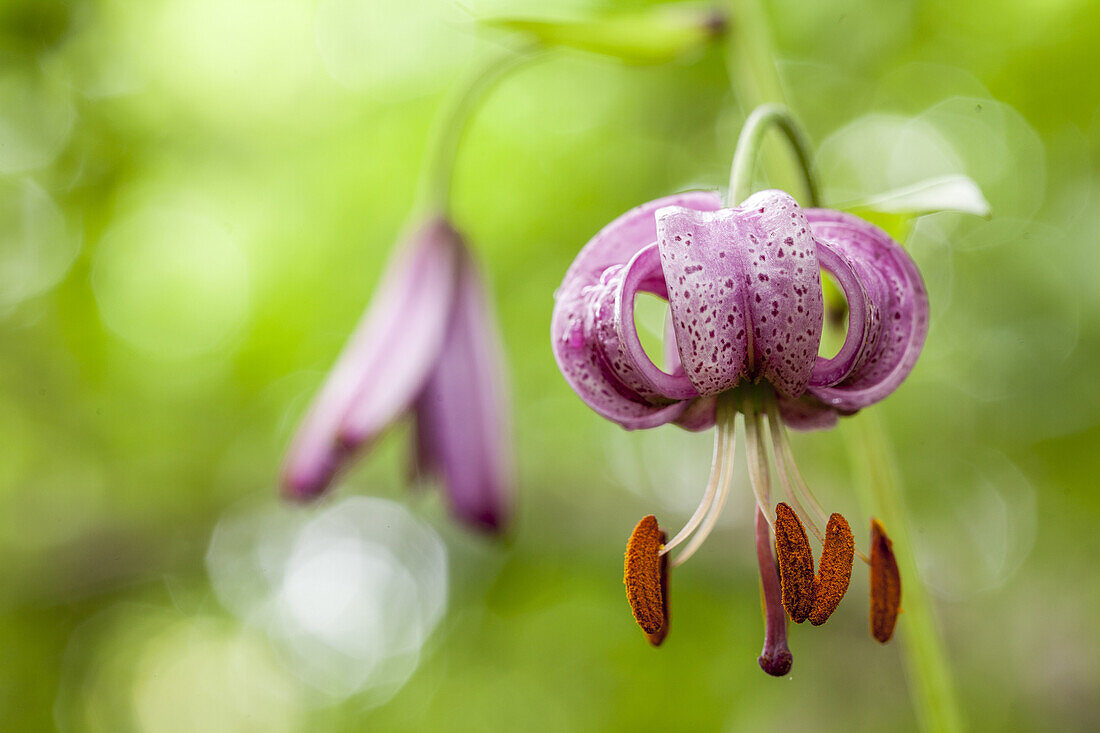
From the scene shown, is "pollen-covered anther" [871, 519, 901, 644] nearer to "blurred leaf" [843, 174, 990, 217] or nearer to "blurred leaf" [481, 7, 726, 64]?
"blurred leaf" [843, 174, 990, 217]

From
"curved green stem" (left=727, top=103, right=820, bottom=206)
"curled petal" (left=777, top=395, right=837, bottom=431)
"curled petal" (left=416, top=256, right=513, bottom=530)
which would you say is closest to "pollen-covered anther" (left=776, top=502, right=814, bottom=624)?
"curled petal" (left=777, top=395, right=837, bottom=431)

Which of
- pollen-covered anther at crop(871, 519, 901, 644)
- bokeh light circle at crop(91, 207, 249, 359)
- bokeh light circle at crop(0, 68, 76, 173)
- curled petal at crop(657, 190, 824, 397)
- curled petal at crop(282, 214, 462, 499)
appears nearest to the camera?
curled petal at crop(657, 190, 824, 397)

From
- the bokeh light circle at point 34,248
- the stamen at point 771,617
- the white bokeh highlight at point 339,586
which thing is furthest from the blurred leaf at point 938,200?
the white bokeh highlight at point 339,586

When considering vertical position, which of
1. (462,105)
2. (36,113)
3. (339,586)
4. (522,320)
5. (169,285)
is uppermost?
(36,113)

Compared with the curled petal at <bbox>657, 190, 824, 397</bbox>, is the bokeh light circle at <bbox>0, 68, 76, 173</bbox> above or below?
above

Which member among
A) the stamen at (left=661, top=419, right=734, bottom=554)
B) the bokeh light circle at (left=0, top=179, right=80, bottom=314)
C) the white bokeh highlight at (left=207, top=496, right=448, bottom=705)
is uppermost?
the bokeh light circle at (left=0, top=179, right=80, bottom=314)

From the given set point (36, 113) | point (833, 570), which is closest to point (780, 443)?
point (833, 570)

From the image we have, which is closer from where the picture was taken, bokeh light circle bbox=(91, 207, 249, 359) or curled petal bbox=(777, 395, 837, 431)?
curled petal bbox=(777, 395, 837, 431)

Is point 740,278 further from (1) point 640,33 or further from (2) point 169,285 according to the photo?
(2) point 169,285
